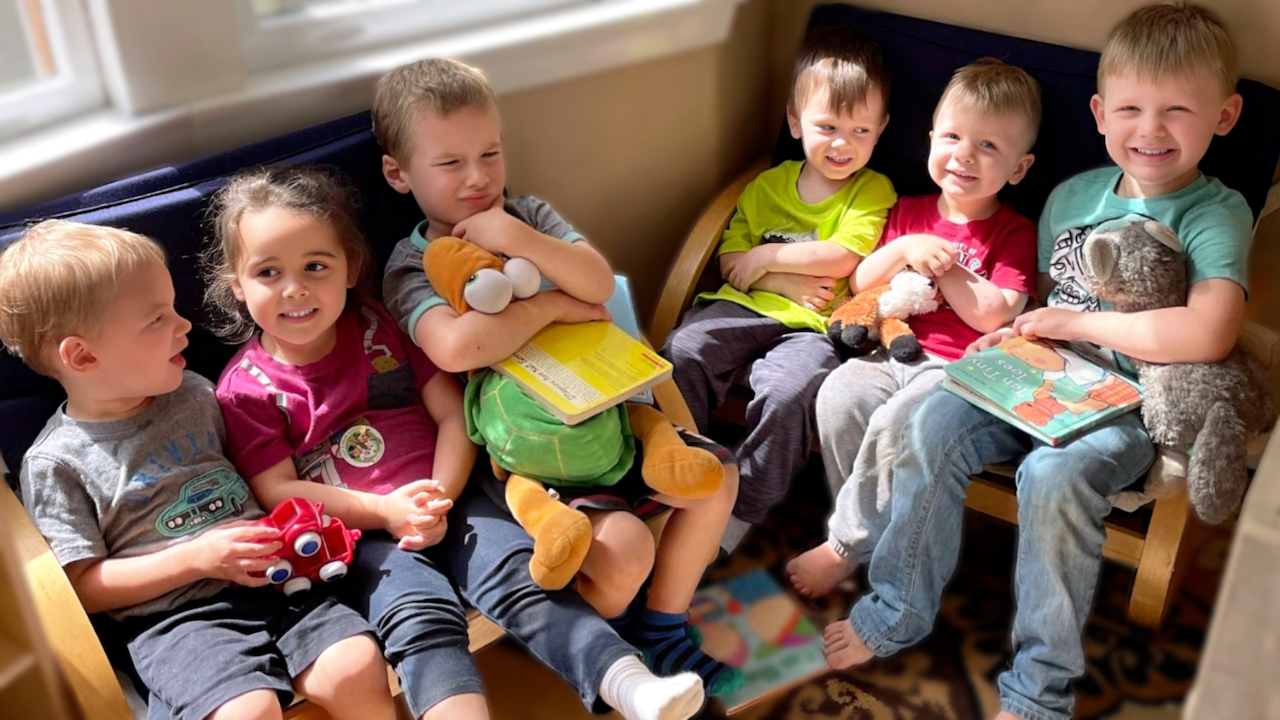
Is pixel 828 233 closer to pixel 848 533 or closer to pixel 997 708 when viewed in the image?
pixel 848 533

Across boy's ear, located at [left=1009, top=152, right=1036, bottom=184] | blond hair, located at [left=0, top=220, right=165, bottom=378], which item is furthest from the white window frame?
boy's ear, located at [left=1009, top=152, right=1036, bottom=184]

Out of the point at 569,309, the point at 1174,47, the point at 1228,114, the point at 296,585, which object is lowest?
the point at 296,585

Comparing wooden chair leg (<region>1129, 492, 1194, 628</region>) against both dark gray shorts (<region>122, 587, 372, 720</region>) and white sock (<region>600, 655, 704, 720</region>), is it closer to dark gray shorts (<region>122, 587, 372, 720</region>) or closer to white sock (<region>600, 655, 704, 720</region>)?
white sock (<region>600, 655, 704, 720</region>)

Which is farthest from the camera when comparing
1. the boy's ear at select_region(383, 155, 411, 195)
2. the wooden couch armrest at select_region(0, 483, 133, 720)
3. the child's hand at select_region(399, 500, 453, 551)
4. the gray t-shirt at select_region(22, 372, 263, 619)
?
the boy's ear at select_region(383, 155, 411, 195)

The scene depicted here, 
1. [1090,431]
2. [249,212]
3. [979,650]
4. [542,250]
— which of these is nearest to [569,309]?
[542,250]

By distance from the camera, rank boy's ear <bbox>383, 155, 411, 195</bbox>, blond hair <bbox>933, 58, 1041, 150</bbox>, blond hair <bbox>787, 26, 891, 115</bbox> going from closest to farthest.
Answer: boy's ear <bbox>383, 155, 411, 195</bbox>, blond hair <bbox>933, 58, 1041, 150</bbox>, blond hair <bbox>787, 26, 891, 115</bbox>

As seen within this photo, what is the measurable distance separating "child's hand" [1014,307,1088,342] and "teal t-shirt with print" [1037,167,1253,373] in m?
0.05

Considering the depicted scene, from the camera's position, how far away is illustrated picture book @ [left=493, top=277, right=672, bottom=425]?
5.10 feet

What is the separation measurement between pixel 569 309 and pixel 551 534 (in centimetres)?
37

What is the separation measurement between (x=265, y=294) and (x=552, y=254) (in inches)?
16.2

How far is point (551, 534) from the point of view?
1.49 m

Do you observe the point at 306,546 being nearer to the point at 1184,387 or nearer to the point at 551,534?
the point at 551,534

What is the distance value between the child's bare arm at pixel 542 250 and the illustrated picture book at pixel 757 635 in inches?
24.9

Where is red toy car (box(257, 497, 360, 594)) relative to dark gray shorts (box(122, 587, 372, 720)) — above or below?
above
